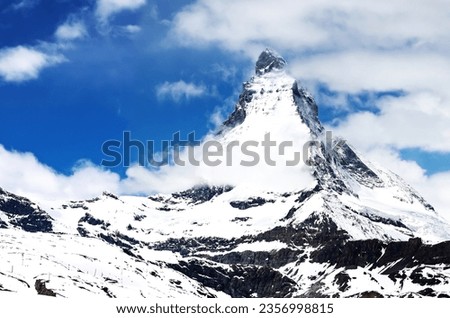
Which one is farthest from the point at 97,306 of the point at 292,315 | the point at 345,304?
the point at 345,304

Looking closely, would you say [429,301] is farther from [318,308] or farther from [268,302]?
[268,302]

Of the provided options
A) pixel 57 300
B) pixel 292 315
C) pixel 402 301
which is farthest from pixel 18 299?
pixel 402 301

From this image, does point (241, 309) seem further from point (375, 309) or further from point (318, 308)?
point (375, 309)

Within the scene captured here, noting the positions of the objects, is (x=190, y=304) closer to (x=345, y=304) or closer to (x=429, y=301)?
(x=345, y=304)

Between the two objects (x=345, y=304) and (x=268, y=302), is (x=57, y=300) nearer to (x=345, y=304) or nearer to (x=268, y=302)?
(x=268, y=302)

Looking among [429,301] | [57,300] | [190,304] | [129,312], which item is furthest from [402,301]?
[57,300]

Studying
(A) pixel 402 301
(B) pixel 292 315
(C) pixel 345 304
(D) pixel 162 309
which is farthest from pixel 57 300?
(A) pixel 402 301
